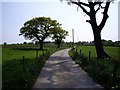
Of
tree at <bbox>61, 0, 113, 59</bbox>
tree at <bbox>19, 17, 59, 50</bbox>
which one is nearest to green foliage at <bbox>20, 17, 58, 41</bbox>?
tree at <bbox>19, 17, 59, 50</bbox>

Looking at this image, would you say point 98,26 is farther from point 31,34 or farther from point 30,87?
point 31,34

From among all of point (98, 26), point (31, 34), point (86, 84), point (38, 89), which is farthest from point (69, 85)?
point (31, 34)

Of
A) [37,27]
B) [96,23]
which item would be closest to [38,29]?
[37,27]

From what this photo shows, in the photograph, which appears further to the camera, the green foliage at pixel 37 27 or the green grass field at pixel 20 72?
the green foliage at pixel 37 27

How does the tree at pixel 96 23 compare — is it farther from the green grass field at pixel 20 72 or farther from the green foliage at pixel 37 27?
the green foliage at pixel 37 27

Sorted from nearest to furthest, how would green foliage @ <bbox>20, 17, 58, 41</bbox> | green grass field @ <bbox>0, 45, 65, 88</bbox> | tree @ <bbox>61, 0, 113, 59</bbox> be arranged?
green grass field @ <bbox>0, 45, 65, 88</bbox> → tree @ <bbox>61, 0, 113, 59</bbox> → green foliage @ <bbox>20, 17, 58, 41</bbox>

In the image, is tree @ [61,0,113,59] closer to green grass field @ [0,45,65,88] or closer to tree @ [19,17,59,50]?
green grass field @ [0,45,65,88]

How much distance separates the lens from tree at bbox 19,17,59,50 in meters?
82.9

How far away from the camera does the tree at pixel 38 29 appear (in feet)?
272

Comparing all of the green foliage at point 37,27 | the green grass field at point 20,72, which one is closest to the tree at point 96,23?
the green grass field at point 20,72

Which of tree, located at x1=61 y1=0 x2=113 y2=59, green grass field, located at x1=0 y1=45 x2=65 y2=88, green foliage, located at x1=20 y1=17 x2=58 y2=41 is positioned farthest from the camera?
green foliage, located at x1=20 y1=17 x2=58 y2=41

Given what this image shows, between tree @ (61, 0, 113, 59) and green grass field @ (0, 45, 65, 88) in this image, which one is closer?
green grass field @ (0, 45, 65, 88)

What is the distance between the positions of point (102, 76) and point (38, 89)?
405 centimetres

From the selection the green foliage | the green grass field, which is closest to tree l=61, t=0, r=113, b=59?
the green grass field
